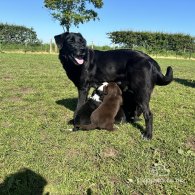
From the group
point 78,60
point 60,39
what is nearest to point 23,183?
point 78,60

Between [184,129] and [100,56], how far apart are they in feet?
6.83

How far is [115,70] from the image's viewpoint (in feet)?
18.2

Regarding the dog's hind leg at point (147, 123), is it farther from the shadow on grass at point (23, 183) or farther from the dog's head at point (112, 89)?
the shadow on grass at point (23, 183)

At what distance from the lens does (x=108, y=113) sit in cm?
526

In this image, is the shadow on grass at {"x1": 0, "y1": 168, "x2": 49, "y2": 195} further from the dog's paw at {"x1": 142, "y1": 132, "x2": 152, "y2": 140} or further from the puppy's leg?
the dog's paw at {"x1": 142, "y1": 132, "x2": 152, "y2": 140}

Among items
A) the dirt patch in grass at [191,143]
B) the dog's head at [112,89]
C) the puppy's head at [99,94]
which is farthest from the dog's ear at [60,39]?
the dirt patch in grass at [191,143]

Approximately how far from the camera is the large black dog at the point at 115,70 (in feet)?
16.8

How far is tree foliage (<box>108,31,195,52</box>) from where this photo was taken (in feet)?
115

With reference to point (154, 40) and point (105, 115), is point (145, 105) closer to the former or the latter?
point (105, 115)

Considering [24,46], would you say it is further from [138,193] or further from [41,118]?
[138,193]

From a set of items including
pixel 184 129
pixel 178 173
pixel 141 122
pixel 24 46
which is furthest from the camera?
pixel 24 46

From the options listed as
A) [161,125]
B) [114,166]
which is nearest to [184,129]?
[161,125]

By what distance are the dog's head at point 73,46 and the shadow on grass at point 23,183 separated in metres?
2.50

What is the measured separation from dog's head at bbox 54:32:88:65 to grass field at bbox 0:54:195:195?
1.24m
